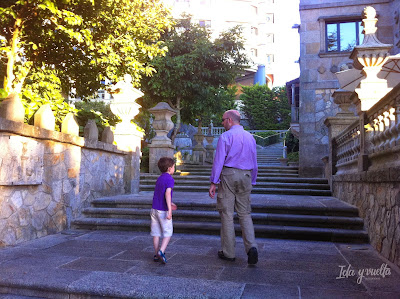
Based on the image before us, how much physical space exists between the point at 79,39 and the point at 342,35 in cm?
879

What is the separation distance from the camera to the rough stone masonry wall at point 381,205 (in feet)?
13.4

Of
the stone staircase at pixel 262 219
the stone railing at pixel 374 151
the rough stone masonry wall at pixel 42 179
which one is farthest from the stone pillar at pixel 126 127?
the stone railing at pixel 374 151

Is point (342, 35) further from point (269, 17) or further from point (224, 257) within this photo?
point (269, 17)

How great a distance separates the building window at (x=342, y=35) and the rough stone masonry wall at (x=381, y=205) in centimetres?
748

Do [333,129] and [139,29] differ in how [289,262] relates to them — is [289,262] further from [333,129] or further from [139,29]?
[139,29]

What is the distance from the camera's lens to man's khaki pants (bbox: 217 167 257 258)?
169 inches

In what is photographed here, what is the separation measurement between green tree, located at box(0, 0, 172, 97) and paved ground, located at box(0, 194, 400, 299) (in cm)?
532

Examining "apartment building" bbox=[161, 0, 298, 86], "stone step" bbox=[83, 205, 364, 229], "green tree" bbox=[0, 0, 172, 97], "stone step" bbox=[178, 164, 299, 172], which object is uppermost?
→ "apartment building" bbox=[161, 0, 298, 86]

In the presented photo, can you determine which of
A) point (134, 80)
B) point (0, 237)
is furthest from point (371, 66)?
point (134, 80)

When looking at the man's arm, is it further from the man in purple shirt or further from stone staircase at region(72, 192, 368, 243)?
stone staircase at region(72, 192, 368, 243)

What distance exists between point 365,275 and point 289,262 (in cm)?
85

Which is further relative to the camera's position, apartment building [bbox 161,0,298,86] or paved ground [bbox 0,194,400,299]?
apartment building [bbox 161,0,298,86]

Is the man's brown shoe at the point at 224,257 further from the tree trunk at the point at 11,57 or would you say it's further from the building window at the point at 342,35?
the building window at the point at 342,35

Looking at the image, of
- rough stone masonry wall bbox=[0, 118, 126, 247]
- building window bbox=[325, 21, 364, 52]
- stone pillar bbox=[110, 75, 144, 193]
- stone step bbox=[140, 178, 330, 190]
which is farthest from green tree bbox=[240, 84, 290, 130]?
rough stone masonry wall bbox=[0, 118, 126, 247]
